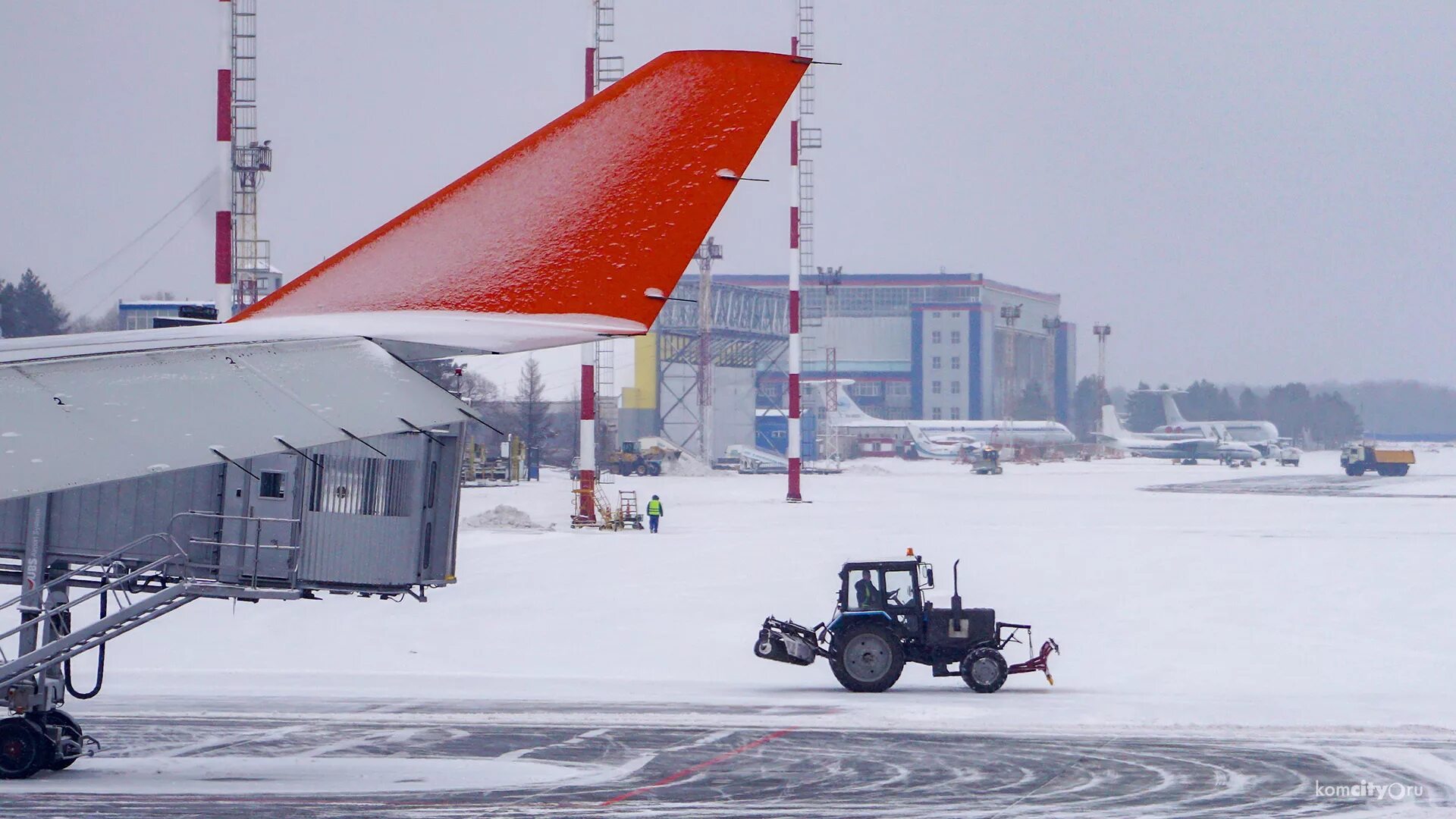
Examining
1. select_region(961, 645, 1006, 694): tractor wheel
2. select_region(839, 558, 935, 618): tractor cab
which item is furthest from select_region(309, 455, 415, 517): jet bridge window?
select_region(961, 645, 1006, 694): tractor wheel

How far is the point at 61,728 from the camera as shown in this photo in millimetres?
15484

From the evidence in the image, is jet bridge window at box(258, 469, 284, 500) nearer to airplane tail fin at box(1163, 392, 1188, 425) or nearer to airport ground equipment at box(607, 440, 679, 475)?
airport ground equipment at box(607, 440, 679, 475)

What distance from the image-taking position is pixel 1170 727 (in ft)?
61.6

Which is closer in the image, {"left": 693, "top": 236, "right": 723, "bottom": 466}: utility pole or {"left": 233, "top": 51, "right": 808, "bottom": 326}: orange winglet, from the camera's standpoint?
{"left": 233, "top": 51, "right": 808, "bottom": 326}: orange winglet

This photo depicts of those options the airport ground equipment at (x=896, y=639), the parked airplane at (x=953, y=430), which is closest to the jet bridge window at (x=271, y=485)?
the airport ground equipment at (x=896, y=639)

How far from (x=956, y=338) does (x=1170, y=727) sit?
6610 inches

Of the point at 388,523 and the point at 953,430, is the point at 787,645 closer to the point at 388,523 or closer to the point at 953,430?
the point at 388,523

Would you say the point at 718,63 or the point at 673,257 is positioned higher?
the point at 718,63

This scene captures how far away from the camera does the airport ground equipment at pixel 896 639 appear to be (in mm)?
21859

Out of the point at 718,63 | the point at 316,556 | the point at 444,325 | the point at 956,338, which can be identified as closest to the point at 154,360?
the point at 444,325

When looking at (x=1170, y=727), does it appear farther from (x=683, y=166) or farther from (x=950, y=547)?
(x=950, y=547)
